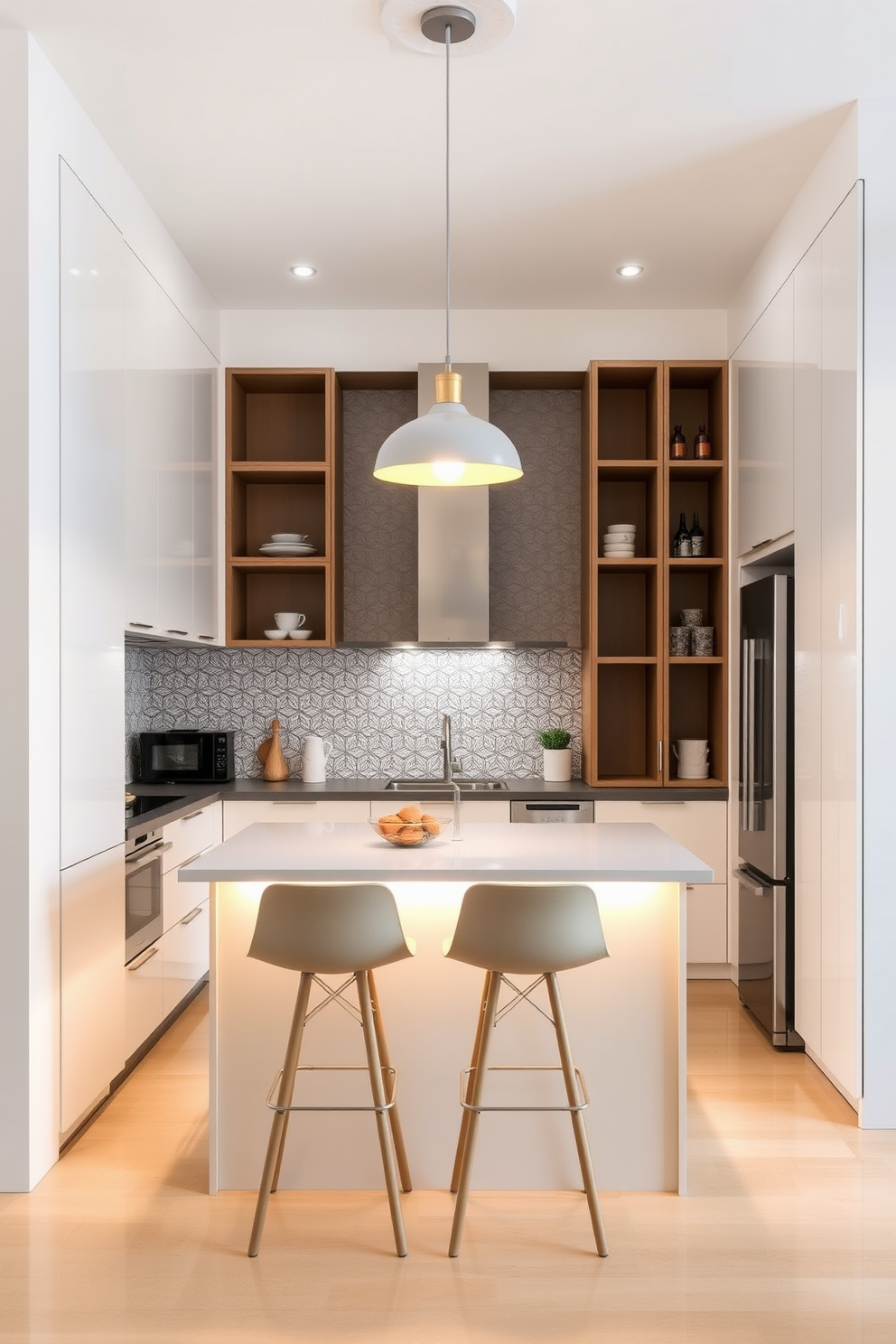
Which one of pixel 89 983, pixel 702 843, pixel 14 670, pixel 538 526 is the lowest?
pixel 89 983

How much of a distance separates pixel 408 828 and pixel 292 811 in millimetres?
1908

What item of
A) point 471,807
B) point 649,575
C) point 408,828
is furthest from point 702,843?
point 408,828

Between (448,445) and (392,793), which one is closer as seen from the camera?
(448,445)

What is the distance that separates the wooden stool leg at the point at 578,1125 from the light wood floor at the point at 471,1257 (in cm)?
6

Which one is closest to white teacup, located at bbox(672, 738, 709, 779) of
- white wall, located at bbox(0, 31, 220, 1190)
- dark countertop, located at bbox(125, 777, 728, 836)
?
dark countertop, located at bbox(125, 777, 728, 836)

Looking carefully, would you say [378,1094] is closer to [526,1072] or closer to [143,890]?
[526,1072]

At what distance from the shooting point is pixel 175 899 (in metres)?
4.09

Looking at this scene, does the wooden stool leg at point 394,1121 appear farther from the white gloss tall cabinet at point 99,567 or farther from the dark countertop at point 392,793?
the dark countertop at point 392,793

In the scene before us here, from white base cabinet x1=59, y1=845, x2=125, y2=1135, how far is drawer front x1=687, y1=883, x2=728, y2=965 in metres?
2.46

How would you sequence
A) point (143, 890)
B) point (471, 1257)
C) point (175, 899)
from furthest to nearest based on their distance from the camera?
point (175, 899) → point (143, 890) → point (471, 1257)

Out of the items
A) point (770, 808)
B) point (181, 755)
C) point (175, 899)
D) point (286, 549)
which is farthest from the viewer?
point (286, 549)

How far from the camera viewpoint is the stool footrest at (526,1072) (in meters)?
2.56

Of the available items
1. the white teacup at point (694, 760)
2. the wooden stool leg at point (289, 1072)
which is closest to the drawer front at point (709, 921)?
the white teacup at point (694, 760)

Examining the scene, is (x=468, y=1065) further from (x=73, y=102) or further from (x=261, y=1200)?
(x=73, y=102)
